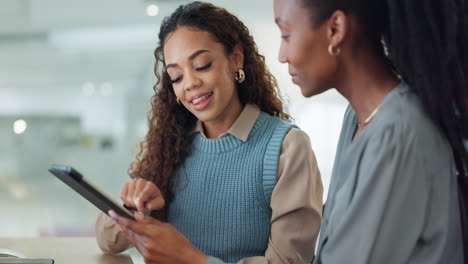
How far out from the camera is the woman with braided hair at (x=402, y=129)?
2.63ft

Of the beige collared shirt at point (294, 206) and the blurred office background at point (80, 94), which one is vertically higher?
the blurred office background at point (80, 94)

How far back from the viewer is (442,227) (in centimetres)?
81

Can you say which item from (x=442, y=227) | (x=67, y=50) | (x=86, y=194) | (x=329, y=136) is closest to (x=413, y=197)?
(x=442, y=227)

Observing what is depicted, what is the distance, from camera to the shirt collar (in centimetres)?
138

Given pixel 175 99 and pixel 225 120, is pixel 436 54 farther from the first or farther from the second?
pixel 175 99

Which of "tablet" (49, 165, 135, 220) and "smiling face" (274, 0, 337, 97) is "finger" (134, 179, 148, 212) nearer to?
"tablet" (49, 165, 135, 220)

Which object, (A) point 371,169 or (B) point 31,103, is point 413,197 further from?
(B) point 31,103

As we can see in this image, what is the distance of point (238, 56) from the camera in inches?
55.8

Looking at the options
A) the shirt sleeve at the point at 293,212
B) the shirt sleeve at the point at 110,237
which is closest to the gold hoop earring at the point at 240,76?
the shirt sleeve at the point at 293,212

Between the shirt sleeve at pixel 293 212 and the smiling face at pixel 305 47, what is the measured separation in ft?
1.22

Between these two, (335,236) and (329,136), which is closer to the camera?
(335,236)

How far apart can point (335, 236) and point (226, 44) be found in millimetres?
664

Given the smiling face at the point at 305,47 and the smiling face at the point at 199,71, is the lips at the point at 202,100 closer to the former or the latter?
the smiling face at the point at 199,71

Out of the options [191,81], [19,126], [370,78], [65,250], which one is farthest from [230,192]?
[19,126]
